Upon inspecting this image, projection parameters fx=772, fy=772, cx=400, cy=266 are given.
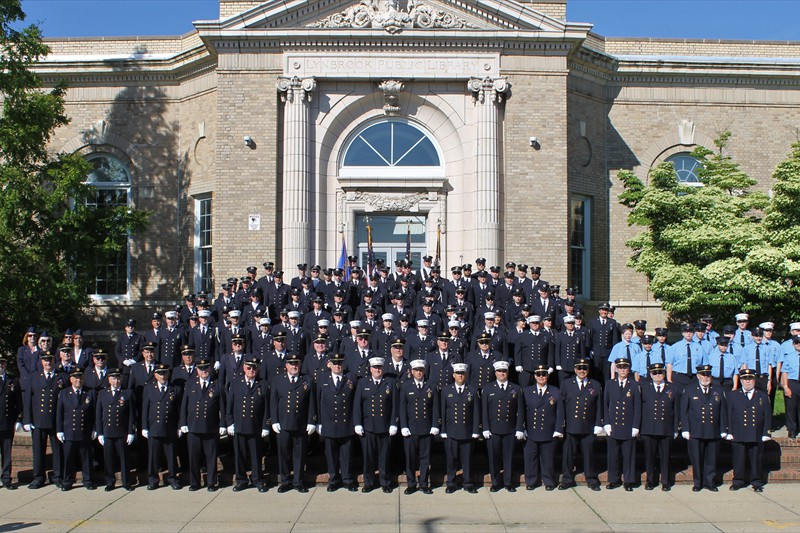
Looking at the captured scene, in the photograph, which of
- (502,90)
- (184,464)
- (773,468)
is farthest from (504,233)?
(184,464)

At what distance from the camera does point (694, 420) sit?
415 inches

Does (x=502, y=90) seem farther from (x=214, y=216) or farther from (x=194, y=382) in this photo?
(x=194, y=382)

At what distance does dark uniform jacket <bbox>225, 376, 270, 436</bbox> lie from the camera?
412 inches

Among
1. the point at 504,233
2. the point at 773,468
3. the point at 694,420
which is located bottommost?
the point at 773,468

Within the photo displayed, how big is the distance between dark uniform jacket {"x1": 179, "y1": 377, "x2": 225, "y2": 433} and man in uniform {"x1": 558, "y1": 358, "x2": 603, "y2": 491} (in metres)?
4.73

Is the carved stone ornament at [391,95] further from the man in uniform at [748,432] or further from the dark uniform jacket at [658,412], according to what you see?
the man in uniform at [748,432]

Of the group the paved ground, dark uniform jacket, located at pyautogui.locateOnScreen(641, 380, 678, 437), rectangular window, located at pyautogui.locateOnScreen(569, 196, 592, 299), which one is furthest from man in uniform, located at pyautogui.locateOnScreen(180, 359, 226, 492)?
rectangular window, located at pyautogui.locateOnScreen(569, 196, 592, 299)

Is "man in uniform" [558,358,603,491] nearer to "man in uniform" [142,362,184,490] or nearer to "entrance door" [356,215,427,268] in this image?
"man in uniform" [142,362,184,490]

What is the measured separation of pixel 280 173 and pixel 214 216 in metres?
2.00

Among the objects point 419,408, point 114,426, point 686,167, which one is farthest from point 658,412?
point 686,167

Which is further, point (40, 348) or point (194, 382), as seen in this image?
point (40, 348)

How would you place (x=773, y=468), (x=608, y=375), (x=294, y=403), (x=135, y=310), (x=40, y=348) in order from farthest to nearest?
(x=135, y=310) → (x=608, y=375) → (x=40, y=348) → (x=773, y=468) → (x=294, y=403)

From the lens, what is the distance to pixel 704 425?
1048cm

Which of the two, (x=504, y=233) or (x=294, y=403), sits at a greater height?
(x=504, y=233)
